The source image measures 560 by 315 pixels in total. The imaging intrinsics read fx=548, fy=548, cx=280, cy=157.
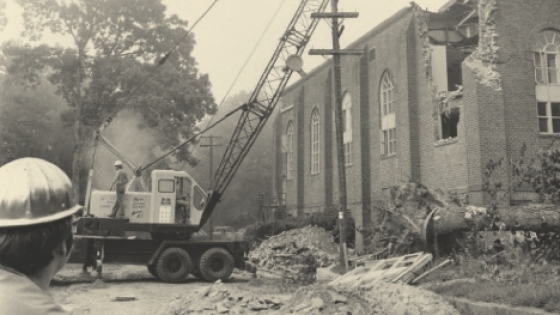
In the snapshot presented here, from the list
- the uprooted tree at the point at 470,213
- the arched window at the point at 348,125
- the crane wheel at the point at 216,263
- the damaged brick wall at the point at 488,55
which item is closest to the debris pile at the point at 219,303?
the uprooted tree at the point at 470,213

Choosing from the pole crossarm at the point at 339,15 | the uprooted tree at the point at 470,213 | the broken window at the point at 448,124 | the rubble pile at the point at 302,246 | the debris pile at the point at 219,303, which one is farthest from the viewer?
the broken window at the point at 448,124

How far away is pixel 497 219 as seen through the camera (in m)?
12.0

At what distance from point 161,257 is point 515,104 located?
13.1 m

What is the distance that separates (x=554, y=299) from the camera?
7.44 metres

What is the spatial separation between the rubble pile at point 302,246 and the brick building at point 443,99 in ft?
7.38

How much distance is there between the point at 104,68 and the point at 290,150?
17.0m

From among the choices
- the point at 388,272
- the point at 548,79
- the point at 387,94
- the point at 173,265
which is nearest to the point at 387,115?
the point at 387,94

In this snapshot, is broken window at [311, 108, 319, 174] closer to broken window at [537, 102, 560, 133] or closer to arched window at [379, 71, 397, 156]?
arched window at [379, 71, 397, 156]

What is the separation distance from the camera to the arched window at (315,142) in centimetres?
3412

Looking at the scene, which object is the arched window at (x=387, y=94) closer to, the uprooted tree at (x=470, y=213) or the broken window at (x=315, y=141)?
the broken window at (x=315, y=141)

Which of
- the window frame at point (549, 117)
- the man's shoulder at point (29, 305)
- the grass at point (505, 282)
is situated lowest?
the grass at point (505, 282)

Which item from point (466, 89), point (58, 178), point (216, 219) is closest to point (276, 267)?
point (466, 89)

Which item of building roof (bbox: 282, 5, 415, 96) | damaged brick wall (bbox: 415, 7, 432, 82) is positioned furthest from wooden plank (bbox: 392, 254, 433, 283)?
building roof (bbox: 282, 5, 415, 96)

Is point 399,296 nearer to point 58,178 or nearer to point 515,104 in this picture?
point 58,178
